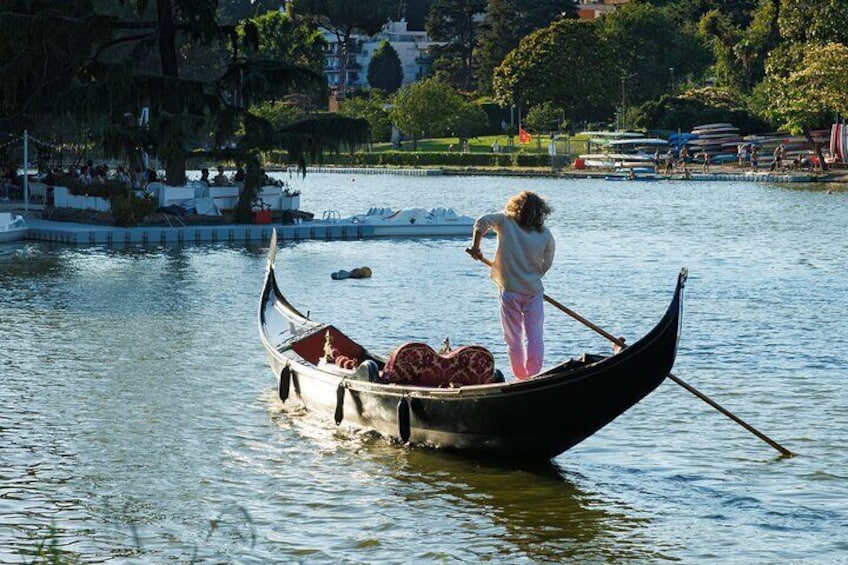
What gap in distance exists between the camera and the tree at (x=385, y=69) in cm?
16800

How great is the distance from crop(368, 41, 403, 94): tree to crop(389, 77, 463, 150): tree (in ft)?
142

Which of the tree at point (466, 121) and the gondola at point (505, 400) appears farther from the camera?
the tree at point (466, 121)

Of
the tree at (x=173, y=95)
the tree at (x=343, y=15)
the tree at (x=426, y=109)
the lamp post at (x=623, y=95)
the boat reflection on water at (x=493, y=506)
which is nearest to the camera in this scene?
the boat reflection on water at (x=493, y=506)

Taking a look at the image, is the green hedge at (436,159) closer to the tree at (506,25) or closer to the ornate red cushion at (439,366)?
the tree at (506,25)

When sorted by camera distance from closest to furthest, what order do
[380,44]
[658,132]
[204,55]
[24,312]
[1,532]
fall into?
[1,532] → [24,312] → [204,55] → [658,132] → [380,44]

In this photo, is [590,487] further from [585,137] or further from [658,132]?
[585,137]

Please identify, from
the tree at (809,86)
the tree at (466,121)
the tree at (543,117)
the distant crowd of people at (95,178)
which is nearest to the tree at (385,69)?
the tree at (466,121)

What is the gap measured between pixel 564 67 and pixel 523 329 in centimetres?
10321

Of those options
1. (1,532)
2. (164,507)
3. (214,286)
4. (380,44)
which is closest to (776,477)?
(164,507)

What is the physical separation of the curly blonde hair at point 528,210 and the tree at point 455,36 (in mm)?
130469

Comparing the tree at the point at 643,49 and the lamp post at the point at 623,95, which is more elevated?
the tree at the point at 643,49

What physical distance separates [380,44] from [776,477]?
528ft

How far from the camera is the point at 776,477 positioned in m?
15.2

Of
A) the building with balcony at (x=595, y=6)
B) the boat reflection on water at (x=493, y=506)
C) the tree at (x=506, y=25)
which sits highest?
the building with balcony at (x=595, y=6)
